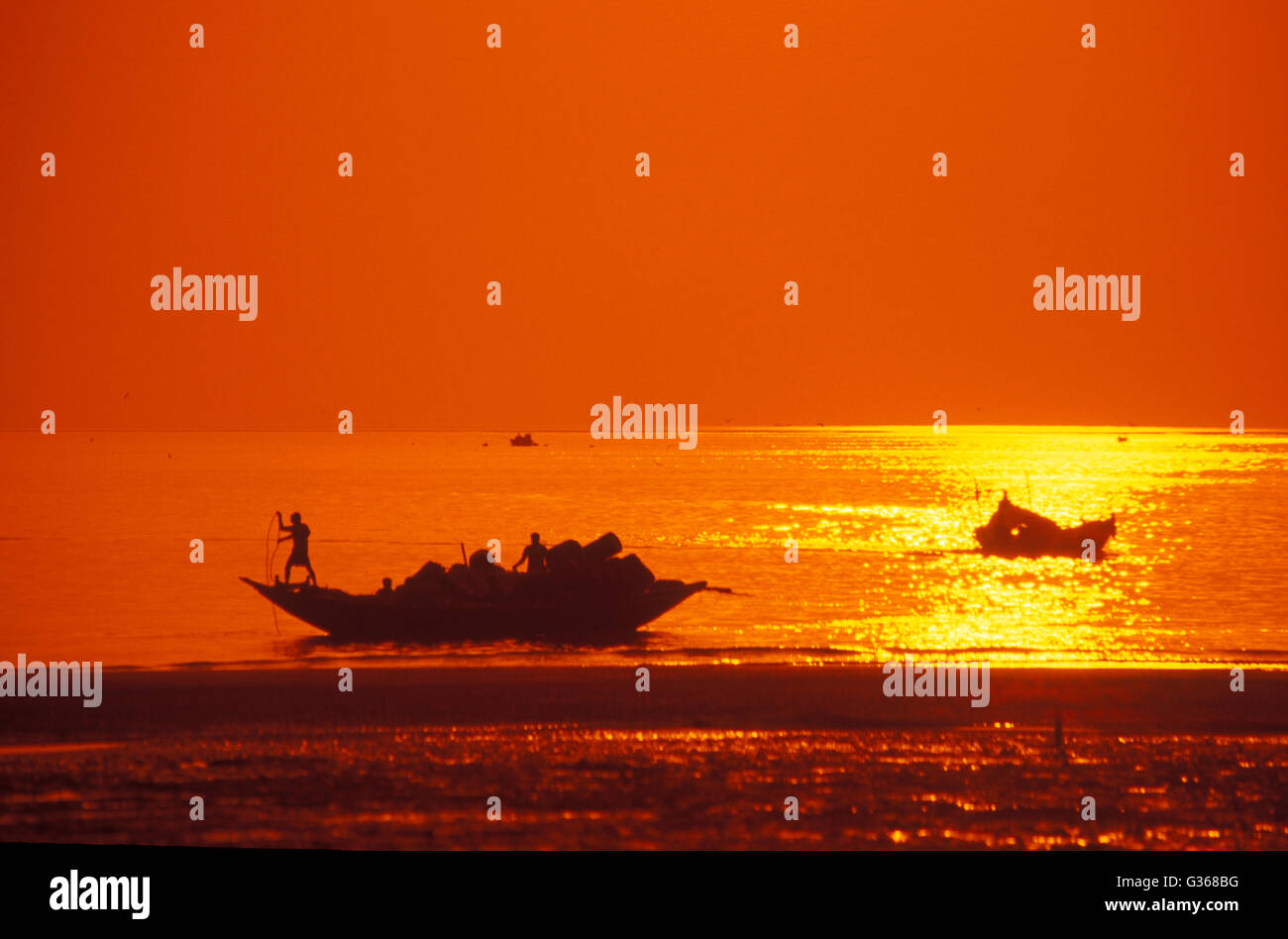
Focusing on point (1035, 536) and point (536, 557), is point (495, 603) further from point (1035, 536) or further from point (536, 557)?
point (1035, 536)

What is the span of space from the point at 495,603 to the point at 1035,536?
37.7m

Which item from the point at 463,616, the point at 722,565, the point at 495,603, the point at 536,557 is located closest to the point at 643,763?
the point at 463,616

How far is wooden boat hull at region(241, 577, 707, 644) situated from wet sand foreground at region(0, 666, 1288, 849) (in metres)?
4.43

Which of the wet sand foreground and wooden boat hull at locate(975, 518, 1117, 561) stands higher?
wooden boat hull at locate(975, 518, 1117, 561)

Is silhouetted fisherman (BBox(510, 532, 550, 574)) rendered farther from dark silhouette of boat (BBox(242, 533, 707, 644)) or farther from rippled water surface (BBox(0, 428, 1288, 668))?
rippled water surface (BBox(0, 428, 1288, 668))

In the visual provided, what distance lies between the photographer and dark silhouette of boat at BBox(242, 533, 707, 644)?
29125 mm

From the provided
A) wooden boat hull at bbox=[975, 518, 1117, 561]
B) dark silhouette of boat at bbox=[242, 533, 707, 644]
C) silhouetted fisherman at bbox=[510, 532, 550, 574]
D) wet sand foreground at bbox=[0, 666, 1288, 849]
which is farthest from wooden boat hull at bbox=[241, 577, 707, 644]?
wooden boat hull at bbox=[975, 518, 1117, 561]

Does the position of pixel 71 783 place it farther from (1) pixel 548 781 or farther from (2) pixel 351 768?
(1) pixel 548 781

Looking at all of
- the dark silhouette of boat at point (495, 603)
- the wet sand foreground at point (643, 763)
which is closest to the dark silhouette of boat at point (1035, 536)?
the dark silhouette of boat at point (495, 603)

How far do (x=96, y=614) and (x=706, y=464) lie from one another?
513ft

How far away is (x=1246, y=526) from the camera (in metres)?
77.1

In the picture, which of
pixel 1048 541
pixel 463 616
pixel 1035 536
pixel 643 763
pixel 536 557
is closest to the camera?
pixel 643 763

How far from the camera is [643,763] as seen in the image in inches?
684

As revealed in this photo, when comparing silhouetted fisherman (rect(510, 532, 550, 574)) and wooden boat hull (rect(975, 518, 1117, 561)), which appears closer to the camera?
silhouetted fisherman (rect(510, 532, 550, 574))
